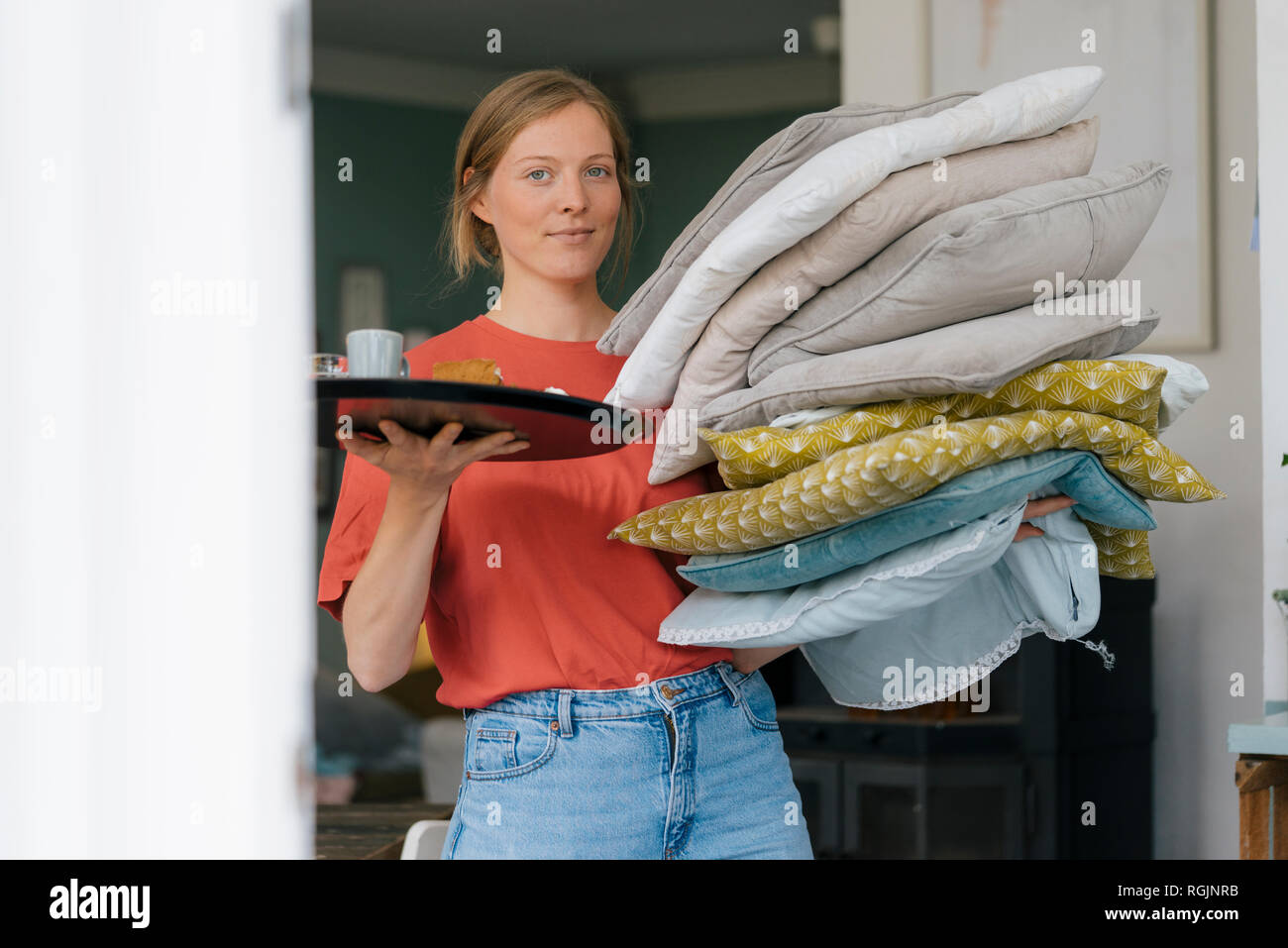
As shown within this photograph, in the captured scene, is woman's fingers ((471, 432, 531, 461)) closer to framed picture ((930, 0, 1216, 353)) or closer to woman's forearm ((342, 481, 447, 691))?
woman's forearm ((342, 481, 447, 691))

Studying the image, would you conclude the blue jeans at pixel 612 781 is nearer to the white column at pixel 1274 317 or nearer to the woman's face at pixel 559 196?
the woman's face at pixel 559 196

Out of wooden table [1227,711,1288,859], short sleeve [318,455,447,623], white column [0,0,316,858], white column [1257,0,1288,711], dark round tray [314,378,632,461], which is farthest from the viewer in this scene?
white column [1257,0,1288,711]

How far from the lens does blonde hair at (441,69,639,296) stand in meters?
1.09

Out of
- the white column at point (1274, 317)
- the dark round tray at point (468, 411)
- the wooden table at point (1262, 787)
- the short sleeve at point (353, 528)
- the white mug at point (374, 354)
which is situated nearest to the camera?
the dark round tray at point (468, 411)

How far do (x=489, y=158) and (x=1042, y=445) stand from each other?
0.59 metres

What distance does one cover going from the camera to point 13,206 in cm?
161

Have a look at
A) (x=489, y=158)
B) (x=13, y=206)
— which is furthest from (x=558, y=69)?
(x=13, y=206)

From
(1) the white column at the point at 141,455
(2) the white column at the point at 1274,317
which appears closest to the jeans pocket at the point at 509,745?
(1) the white column at the point at 141,455

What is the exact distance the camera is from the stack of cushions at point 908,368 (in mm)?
851

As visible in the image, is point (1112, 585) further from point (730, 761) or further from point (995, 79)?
point (730, 761)

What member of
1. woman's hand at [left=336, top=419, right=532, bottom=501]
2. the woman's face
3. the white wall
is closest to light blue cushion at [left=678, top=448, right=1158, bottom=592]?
woman's hand at [left=336, top=419, right=532, bottom=501]

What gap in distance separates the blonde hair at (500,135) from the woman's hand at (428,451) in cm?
35

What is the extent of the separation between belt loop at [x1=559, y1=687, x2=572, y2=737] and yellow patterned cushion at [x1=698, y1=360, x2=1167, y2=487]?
0.26 metres

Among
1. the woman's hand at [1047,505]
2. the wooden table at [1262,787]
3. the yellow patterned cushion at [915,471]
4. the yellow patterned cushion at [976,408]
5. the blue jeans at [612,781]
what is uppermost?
the yellow patterned cushion at [976,408]
